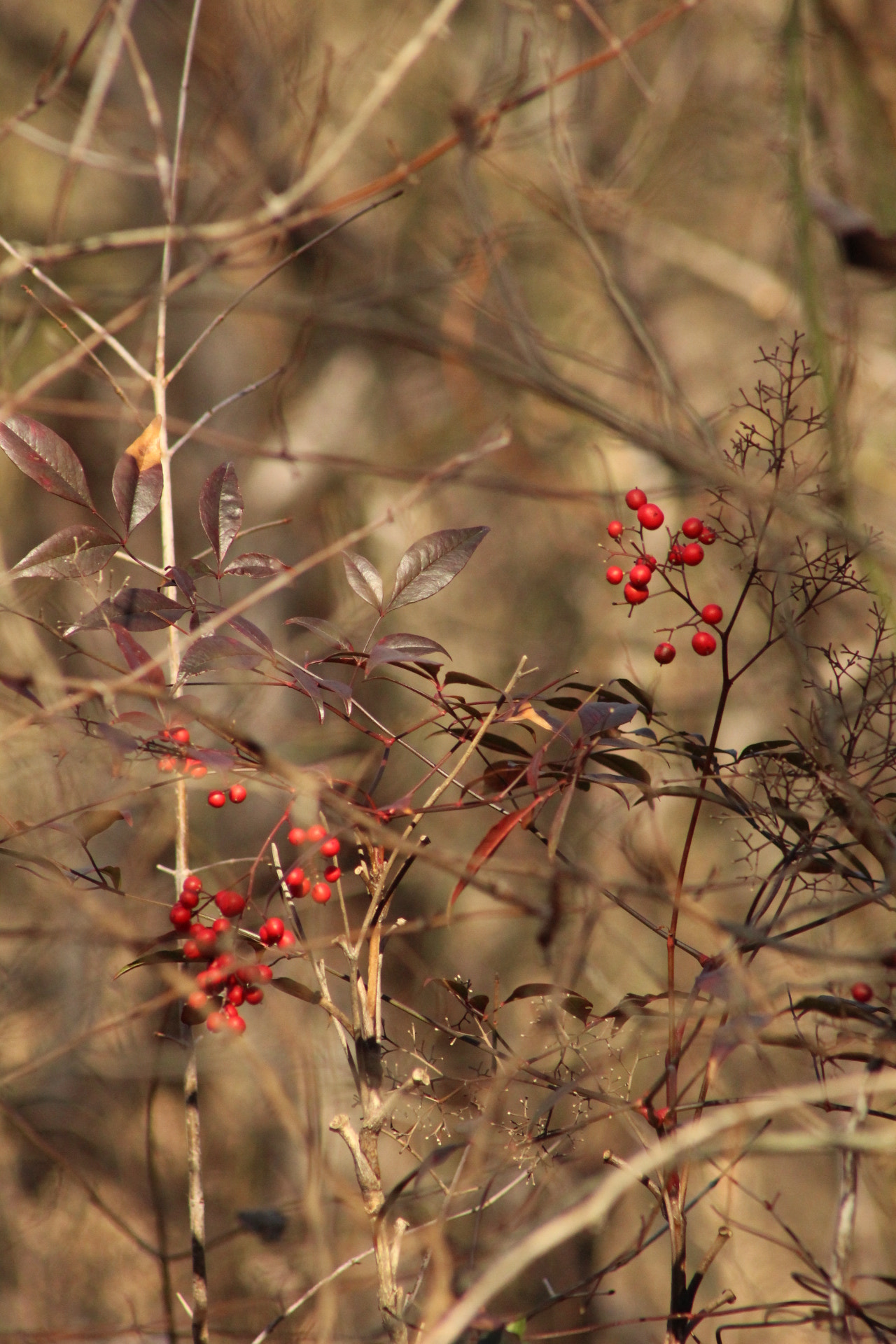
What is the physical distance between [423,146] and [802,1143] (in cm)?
191

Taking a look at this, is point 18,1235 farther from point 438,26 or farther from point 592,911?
point 438,26

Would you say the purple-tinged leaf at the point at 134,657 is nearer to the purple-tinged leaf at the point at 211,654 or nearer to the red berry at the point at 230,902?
the purple-tinged leaf at the point at 211,654

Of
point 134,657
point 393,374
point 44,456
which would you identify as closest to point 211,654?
point 134,657

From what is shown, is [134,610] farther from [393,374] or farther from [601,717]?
[393,374]

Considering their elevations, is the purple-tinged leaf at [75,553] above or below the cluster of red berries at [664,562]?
below

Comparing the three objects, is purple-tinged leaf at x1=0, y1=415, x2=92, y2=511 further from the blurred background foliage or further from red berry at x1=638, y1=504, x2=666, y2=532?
the blurred background foliage

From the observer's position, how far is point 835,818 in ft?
1.72

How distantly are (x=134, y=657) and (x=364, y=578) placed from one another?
145 millimetres

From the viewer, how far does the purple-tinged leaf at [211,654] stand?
458 mm

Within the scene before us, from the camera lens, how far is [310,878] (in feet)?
1.73

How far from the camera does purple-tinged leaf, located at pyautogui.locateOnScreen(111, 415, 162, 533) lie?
1.75 ft

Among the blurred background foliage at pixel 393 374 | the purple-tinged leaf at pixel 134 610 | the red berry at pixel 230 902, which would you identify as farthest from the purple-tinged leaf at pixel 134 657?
the blurred background foliage at pixel 393 374

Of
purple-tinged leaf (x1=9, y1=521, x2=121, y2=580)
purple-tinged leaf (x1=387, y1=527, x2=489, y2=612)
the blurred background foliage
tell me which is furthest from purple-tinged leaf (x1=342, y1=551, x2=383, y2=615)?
the blurred background foliage

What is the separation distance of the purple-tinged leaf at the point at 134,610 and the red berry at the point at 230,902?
144mm
